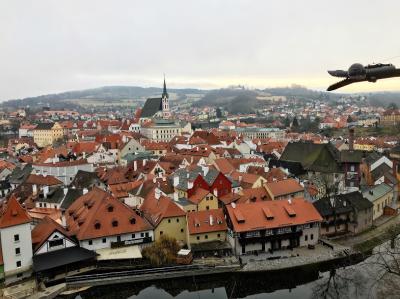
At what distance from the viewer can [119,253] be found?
29531 mm

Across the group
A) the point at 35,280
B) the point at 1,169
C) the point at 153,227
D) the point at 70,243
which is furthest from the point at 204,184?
the point at 1,169

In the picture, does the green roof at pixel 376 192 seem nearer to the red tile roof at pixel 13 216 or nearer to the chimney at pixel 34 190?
the red tile roof at pixel 13 216

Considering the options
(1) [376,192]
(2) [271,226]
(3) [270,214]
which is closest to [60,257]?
(2) [271,226]

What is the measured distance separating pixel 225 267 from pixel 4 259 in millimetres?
14508

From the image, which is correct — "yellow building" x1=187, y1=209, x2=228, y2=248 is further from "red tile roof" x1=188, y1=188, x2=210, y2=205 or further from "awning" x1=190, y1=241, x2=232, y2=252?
"red tile roof" x1=188, y1=188, x2=210, y2=205

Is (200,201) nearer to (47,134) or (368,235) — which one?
(368,235)

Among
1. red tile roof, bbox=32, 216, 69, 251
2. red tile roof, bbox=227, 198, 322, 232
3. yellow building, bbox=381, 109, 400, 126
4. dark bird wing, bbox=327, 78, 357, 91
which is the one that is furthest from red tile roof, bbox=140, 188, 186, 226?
yellow building, bbox=381, 109, 400, 126

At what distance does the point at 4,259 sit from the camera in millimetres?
26781

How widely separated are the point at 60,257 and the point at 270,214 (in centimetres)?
1521

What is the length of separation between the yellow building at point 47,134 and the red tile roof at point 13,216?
81.3 m

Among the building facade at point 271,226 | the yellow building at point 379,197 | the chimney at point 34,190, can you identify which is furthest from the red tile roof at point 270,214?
the chimney at point 34,190

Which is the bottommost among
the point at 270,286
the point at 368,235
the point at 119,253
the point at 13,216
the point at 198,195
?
the point at 270,286

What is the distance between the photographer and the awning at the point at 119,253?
28922 mm

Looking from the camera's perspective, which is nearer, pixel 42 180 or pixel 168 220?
pixel 168 220
